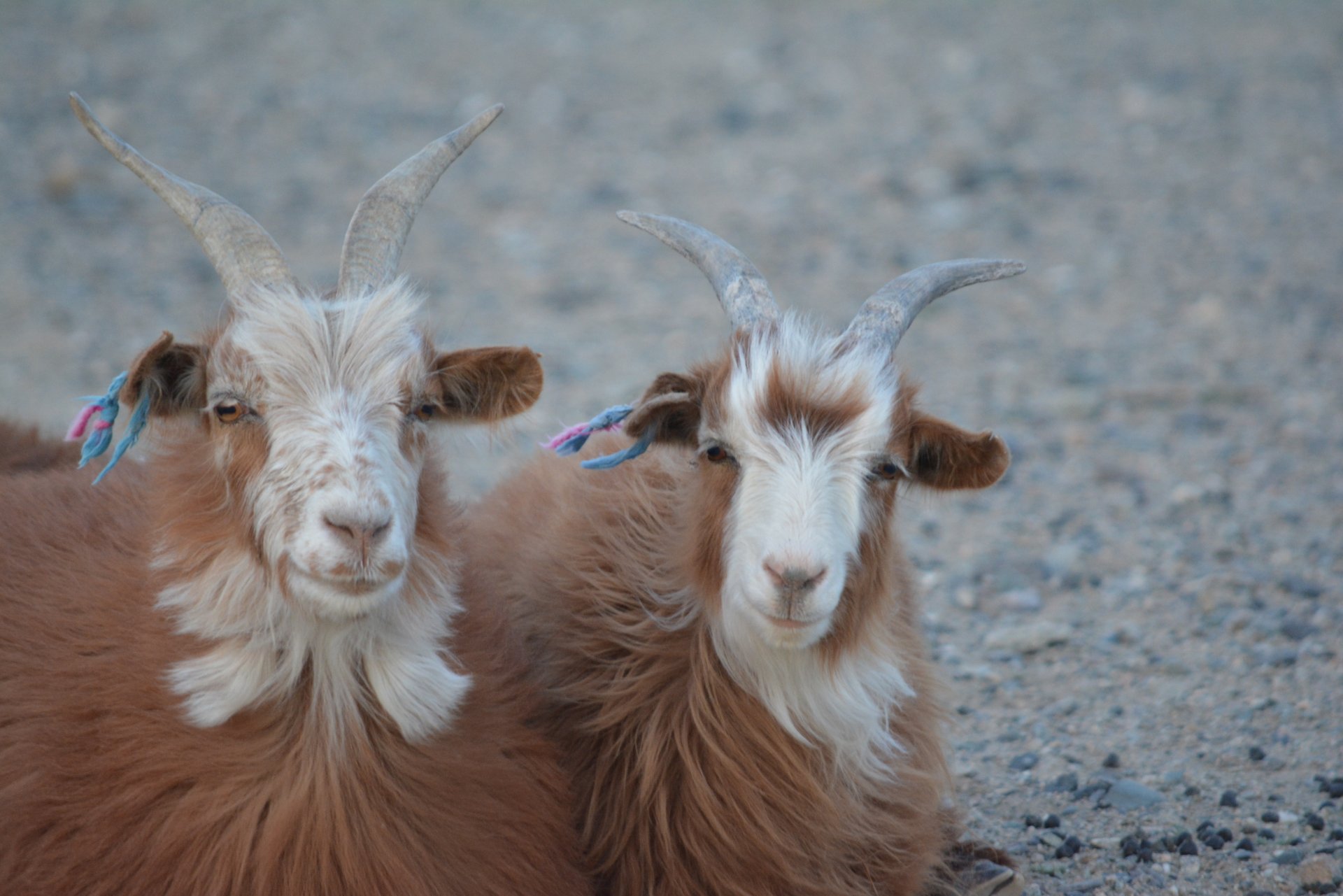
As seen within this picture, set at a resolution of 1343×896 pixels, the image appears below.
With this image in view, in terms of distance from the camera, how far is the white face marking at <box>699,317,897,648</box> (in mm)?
4141

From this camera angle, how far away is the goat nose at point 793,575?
4.08m

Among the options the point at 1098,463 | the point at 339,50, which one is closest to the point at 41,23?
the point at 339,50

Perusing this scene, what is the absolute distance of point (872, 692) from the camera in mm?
4695

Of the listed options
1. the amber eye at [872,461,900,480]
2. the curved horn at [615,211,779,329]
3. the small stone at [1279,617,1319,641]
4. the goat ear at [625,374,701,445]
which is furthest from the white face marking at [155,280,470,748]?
the small stone at [1279,617,1319,641]

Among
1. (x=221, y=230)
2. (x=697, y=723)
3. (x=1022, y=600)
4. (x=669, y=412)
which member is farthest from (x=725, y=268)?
(x=1022, y=600)

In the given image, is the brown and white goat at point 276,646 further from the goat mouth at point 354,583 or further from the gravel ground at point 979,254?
the gravel ground at point 979,254

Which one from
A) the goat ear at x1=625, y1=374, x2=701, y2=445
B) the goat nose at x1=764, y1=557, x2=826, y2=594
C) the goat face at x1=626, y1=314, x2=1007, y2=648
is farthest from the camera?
the goat ear at x1=625, y1=374, x2=701, y2=445

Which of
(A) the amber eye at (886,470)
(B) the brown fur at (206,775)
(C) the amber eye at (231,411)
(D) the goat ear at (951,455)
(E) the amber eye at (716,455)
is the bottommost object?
(B) the brown fur at (206,775)

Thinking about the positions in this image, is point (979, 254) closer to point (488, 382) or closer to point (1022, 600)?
point (1022, 600)

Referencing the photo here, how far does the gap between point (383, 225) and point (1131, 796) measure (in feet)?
11.6

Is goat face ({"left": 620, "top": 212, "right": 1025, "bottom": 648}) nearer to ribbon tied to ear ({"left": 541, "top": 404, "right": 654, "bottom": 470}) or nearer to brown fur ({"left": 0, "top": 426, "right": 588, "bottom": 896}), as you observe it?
ribbon tied to ear ({"left": 541, "top": 404, "right": 654, "bottom": 470})

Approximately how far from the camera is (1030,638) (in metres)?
6.81

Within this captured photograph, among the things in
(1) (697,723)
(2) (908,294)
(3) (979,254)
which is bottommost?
(1) (697,723)

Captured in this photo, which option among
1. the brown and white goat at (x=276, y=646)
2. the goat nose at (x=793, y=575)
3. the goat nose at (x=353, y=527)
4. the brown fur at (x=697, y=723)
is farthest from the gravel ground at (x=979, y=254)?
the goat nose at (x=793, y=575)
